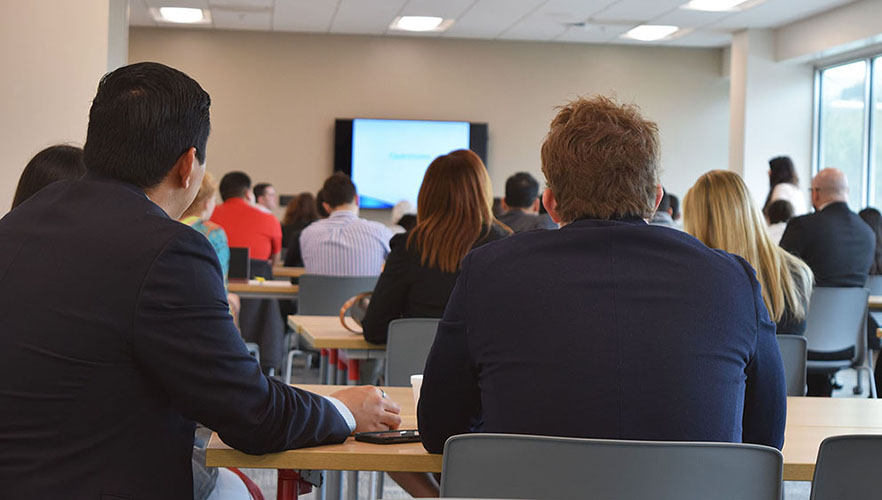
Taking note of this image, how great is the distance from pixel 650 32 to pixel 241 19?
4115 mm

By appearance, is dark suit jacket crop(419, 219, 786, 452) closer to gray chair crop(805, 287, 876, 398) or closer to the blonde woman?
the blonde woman

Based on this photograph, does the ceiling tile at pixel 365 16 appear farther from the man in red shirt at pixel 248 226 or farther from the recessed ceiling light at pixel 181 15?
the man in red shirt at pixel 248 226

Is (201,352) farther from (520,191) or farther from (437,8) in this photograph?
(437,8)

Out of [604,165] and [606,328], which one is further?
[604,165]

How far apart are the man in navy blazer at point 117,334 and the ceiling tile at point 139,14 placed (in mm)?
8065

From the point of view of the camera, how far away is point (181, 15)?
9.67 metres

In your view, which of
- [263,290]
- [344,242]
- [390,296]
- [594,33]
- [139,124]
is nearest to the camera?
[139,124]

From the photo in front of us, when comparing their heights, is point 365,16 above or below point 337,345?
above

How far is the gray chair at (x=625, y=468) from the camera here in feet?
4.17

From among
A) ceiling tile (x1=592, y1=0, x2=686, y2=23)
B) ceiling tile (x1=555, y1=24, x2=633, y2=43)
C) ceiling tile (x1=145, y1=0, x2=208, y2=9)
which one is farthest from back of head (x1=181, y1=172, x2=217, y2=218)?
ceiling tile (x1=555, y1=24, x2=633, y2=43)

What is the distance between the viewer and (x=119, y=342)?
1.39 meters

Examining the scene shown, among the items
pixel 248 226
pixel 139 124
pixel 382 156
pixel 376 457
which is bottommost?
pixel 376 457

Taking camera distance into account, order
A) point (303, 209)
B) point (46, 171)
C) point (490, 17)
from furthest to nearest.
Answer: point (490, 17) → point (303, 209) → point (46, 171)

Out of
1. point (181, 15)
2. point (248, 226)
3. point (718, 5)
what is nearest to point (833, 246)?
point (248, 226)
